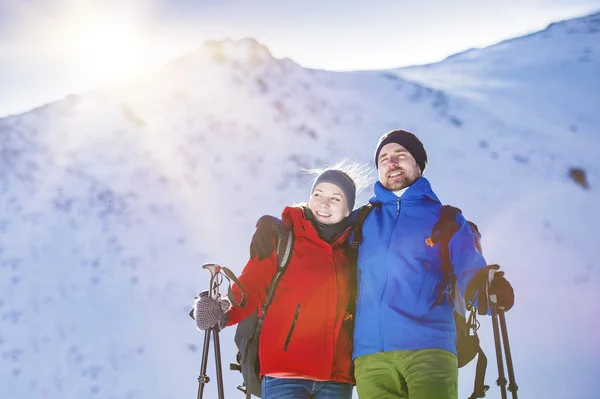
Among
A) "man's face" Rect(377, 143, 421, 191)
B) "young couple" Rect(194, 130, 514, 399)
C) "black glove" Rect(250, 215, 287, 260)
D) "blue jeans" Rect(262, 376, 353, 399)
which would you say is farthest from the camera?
"man's face" Rect(377, 143, 421, 191)

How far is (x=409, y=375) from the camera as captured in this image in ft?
9.75

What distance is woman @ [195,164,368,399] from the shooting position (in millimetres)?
3238

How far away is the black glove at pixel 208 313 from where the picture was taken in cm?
333

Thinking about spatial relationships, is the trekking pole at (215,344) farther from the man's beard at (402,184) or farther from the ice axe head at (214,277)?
the man's beard at (402,184)

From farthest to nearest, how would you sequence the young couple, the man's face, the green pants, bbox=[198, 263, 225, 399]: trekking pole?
the man's face < bbox=[198, 263, 225, 399]: trekking pole < the young couple < the green pants

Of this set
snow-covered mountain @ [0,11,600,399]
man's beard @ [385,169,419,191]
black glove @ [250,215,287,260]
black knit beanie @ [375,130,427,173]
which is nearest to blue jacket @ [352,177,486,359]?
man's beard @ [385,169,419,191]

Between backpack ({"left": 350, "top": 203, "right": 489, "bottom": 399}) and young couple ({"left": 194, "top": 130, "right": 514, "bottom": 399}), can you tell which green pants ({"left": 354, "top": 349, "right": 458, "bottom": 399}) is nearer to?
young couple ({"left": 194, "top": 130, "right": 514, "bottom": 399})

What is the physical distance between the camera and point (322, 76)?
37.3ft

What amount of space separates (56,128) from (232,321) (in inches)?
319

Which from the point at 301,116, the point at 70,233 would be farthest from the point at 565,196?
the point at 70,233

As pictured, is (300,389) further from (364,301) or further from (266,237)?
(266,237)

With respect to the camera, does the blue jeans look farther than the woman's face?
No

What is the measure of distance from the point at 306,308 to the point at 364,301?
0.37 m

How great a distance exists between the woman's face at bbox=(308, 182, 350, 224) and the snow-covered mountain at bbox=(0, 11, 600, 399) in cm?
300
